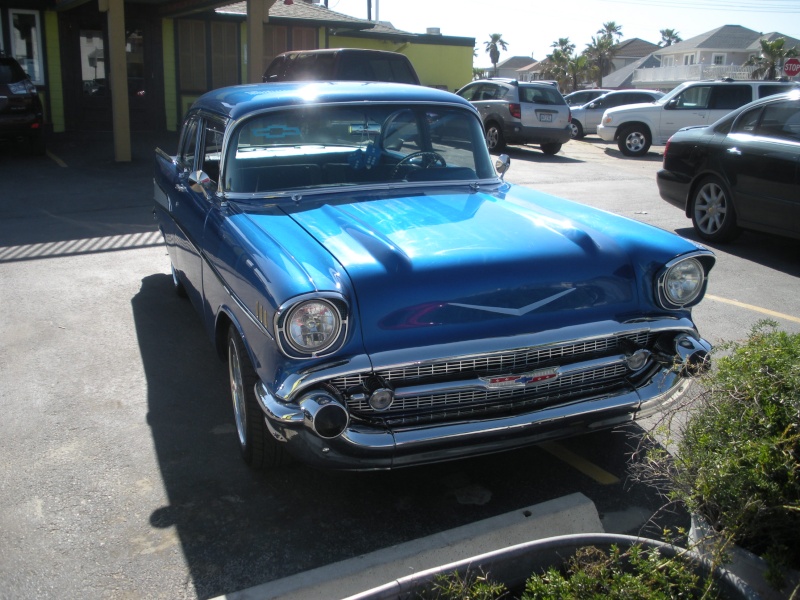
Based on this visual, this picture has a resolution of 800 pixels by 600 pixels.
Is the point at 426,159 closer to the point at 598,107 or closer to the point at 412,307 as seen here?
the point at 412,307

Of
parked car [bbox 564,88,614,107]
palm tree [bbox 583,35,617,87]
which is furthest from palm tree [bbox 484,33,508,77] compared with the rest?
parked car [bbox 564,88,614,107]

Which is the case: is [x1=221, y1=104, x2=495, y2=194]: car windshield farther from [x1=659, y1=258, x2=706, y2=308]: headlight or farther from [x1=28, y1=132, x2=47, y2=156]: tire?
[x1=28, y1=132, x2=47, y2=156]: tire

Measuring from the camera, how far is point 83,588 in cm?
290

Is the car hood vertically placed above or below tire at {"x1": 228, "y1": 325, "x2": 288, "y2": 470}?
above

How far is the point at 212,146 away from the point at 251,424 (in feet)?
6.63

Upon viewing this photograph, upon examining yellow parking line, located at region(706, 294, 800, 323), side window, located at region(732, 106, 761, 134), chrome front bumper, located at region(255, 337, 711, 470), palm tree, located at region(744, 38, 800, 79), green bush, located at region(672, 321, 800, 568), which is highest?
palm tree, located at region(744, 38, 800, 79)

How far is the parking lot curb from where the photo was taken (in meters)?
2.55

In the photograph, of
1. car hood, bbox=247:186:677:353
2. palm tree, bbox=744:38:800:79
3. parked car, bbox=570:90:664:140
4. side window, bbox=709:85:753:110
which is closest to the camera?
car hood, bbox=247:186:677:353

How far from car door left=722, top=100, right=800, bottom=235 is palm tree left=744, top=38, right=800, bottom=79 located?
4248 centimetres

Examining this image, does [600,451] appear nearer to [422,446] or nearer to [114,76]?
[422,446]

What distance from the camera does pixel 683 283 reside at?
145 inches

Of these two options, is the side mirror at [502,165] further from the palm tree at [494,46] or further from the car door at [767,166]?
the palm tree at [494,46]

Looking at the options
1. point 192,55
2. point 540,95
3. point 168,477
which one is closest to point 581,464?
point 168,477

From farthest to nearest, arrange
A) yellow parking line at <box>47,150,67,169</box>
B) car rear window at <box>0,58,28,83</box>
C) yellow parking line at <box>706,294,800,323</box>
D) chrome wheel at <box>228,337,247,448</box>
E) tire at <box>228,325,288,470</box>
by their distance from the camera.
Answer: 1. yellow parking line at <box>47,150,67,169</box>
2. car rear window at <box>0,58,28,83</box>
3. yellow parking line at <box>706,294,800,323</box>
4. chrome wheel at <box>228,337,247,448</box>
5. tire at <box>228,325,288,470</box>
